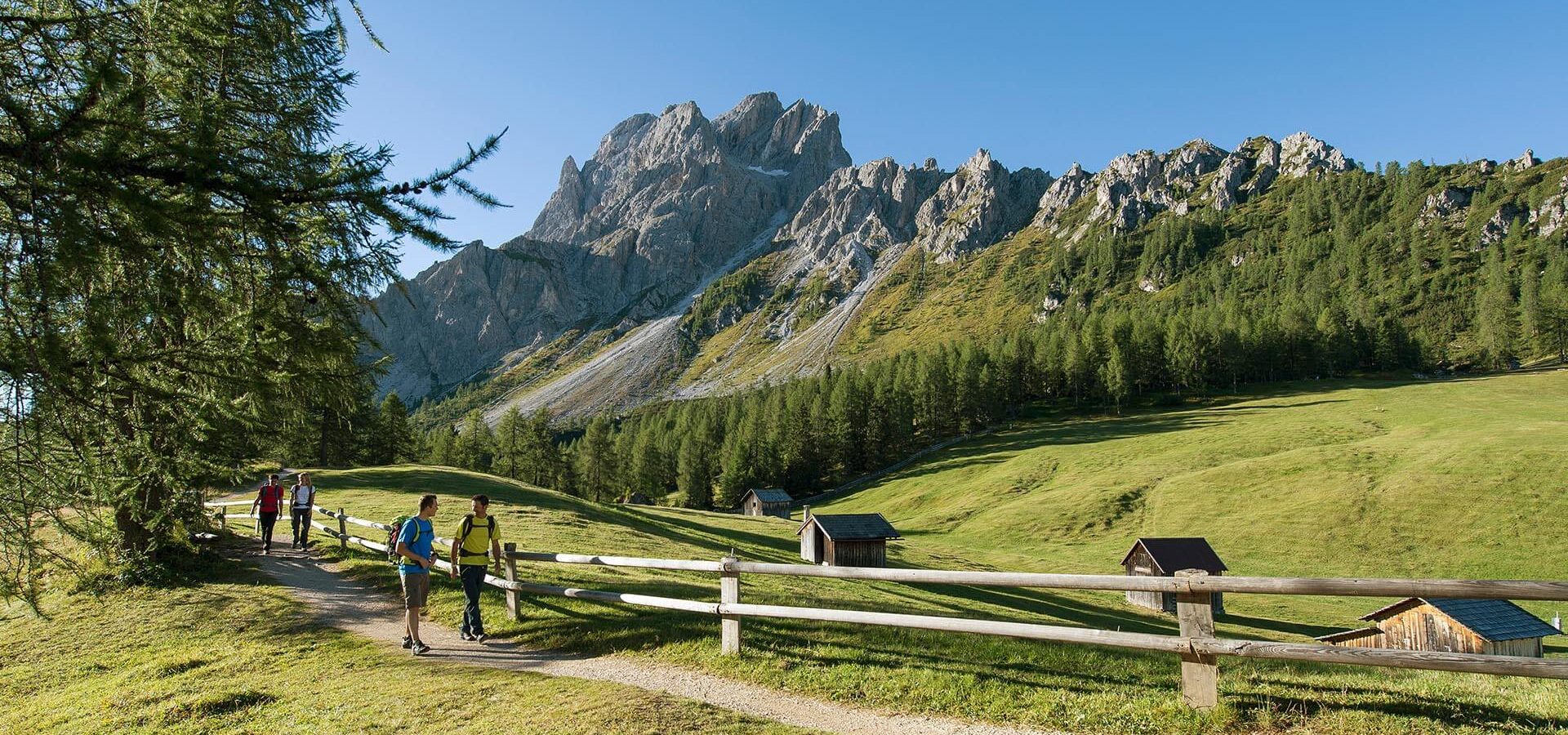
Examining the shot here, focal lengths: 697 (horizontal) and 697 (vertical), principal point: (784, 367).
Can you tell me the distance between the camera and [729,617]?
10820 mm

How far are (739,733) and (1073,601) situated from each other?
38380 mm

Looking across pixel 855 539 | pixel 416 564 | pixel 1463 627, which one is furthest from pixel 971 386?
pixel 416 564

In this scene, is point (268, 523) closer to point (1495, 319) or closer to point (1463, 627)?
point (1463, 627)

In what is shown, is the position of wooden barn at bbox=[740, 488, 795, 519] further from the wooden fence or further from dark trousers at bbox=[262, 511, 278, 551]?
the wooden fence

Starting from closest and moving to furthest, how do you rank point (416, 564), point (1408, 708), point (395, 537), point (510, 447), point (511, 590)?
1. point (1408, 708)
2. point (416, 564)
3. point (511, 590)
4. point (395, 537)
5. point (510, 447)

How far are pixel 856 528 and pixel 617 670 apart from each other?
39.6m

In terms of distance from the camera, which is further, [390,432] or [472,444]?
[472,444]

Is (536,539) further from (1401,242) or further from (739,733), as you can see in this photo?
(1401,242)

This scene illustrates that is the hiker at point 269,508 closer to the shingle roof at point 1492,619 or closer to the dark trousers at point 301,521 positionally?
the dark trousers at point 301,521

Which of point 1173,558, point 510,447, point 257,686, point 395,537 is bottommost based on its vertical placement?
point 1173,558

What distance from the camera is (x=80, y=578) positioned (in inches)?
654

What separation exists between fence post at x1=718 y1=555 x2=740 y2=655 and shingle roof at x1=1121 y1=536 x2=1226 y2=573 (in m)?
38.8

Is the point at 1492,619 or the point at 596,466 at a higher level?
the point at 596,466

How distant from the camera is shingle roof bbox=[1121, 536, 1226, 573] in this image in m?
41.7
